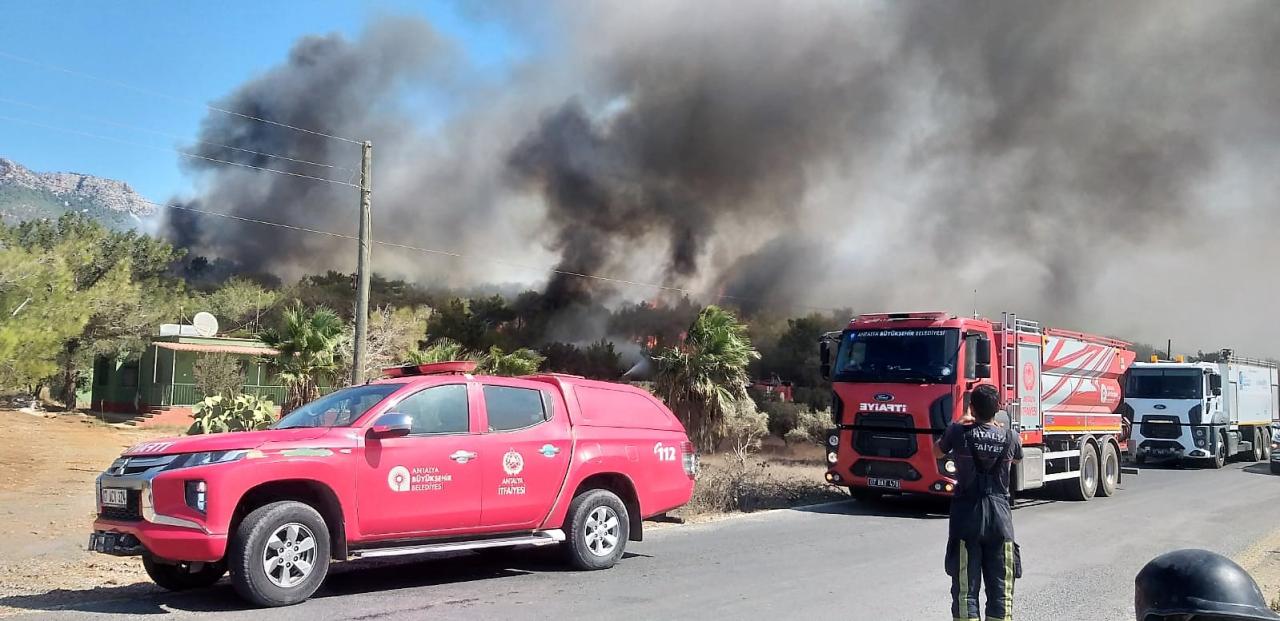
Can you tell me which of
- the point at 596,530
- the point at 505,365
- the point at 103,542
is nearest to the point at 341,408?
the point at 103,542

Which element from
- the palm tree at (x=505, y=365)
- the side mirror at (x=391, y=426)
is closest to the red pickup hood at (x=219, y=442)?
the side mirror at (x=391, y=426)

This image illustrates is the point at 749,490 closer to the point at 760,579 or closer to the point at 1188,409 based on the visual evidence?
the point at 760,579

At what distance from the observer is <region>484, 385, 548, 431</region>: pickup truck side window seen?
7.56m

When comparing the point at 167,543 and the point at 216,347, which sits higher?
the point at 216,347

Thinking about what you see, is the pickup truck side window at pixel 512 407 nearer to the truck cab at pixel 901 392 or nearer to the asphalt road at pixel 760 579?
the asphalt road at pixel 760 579

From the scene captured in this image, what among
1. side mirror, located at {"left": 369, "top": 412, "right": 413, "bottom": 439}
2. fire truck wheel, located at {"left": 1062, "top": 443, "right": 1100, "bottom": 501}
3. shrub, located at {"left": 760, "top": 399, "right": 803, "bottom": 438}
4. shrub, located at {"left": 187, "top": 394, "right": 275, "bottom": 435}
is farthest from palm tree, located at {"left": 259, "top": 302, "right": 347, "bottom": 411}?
shrub, located at {"left": 760, "top": 399, "right": 803, "bottom": 438}

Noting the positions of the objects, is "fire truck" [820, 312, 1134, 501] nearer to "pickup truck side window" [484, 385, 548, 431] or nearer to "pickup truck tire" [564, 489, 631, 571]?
"pickup truck tire" [564, 489, 631, 571]

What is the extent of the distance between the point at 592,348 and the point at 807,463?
47.0ft

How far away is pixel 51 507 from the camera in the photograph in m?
12.5

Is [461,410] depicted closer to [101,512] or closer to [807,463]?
[101,512]

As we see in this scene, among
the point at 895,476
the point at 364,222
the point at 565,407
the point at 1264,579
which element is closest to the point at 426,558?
the point at 565,407

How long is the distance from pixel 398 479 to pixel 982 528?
3904 mm

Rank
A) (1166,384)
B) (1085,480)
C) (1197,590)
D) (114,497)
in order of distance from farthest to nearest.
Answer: (1166,384), (1085,480), (114,497), (1197,590)

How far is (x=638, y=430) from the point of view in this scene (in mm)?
8555
